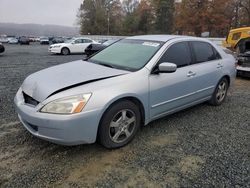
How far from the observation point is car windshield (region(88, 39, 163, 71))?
11.9 ft

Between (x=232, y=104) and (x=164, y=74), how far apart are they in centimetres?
250

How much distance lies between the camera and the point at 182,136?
12.1 feet

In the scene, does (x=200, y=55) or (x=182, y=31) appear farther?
(x=182, y=31)

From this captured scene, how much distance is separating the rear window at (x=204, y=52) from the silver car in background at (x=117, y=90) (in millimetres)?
21

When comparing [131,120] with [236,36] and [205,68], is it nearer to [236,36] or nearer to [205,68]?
[205,68]

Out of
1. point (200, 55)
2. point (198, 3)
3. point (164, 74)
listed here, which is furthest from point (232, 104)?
point (198, 3)

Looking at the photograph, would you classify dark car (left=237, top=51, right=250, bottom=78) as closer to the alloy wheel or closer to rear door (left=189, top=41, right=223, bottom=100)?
rear door (left=189, top=41, right=223, bottom=100)

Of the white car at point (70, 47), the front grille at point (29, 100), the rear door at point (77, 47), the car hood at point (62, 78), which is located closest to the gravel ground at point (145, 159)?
the front grille at point (29, 100)

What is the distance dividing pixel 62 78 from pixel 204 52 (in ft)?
9.18

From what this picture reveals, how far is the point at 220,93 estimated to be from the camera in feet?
16.8

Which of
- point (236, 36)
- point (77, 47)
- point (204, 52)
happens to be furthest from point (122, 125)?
point (77, 47)

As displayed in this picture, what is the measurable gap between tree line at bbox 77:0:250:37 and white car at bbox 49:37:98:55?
31912 millimetres

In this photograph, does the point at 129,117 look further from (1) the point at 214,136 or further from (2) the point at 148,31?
(2) the point at 148,31

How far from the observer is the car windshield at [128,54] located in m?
3.61
